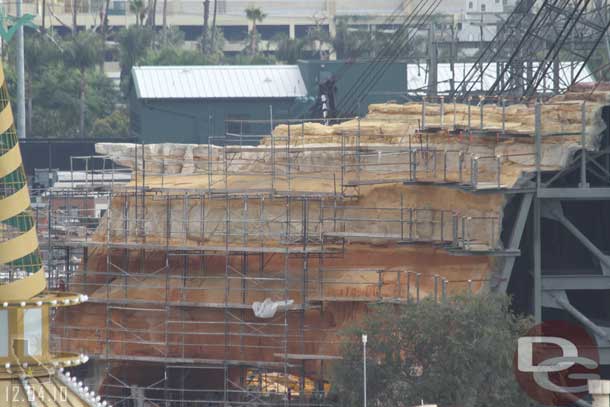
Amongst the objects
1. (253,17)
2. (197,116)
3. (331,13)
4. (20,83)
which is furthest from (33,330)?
(331,13)

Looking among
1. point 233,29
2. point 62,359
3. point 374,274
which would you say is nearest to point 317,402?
point 374,274

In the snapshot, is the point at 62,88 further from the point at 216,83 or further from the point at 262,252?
the point at 262,252

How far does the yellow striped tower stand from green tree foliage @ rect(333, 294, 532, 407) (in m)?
20.2

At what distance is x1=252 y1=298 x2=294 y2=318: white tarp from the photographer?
199 ft

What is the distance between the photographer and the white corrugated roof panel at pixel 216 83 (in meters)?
112

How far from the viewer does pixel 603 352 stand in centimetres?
6047

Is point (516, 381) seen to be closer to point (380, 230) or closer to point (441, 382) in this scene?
point (441, 382)

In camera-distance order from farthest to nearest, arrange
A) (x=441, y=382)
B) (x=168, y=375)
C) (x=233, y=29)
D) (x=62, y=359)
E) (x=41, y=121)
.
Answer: (x=233, y=29), (x=41, y=121), (x=168, y=375), (x=441, y=382), (x=62, y=359)

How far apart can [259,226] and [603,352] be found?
33.2 ft

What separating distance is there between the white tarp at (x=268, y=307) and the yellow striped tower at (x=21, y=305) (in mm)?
26026

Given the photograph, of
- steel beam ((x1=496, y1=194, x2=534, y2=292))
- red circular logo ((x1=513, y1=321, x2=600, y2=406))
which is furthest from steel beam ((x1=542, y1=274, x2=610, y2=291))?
steel beam ((x1=496, y1=194, x2=534, y2=292))

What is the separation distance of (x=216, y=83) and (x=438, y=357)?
61.7 meters

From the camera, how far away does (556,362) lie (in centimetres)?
5759

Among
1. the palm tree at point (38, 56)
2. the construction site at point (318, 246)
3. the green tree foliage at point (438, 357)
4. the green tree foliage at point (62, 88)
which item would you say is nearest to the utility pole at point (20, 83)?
the green tree foliage at point (62, 88)
